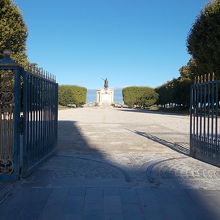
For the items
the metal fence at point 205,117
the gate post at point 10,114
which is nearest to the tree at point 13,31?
the gate post at point 10,114

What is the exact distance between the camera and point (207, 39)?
2212 centimetres

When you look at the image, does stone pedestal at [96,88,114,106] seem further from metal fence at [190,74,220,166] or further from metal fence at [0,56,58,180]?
metal fence at [0,56,58,180]

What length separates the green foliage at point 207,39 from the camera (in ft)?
70.5

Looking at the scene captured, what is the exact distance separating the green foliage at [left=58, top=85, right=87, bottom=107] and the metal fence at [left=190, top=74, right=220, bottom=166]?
186 feet

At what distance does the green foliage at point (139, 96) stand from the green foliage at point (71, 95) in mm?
11094

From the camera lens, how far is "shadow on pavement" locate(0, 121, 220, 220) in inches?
142

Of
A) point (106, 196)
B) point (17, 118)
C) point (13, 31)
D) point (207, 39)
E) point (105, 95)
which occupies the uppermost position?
point (207, 39)

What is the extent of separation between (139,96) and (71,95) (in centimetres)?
1595

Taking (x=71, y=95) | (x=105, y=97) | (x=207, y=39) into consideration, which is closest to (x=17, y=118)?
(x=207, y=39)

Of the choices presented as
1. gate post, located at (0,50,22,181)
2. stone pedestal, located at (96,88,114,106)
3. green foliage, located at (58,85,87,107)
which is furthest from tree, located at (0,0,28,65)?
stone pedestal, located at (96,88,114,106)

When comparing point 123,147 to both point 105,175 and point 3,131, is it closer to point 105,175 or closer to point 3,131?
point 105,175

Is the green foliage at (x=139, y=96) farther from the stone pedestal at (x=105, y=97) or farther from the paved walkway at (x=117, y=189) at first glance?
the paved walkway at (x=117, y=189)

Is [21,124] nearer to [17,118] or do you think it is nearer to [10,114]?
[17,118]

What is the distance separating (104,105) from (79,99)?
655cm
